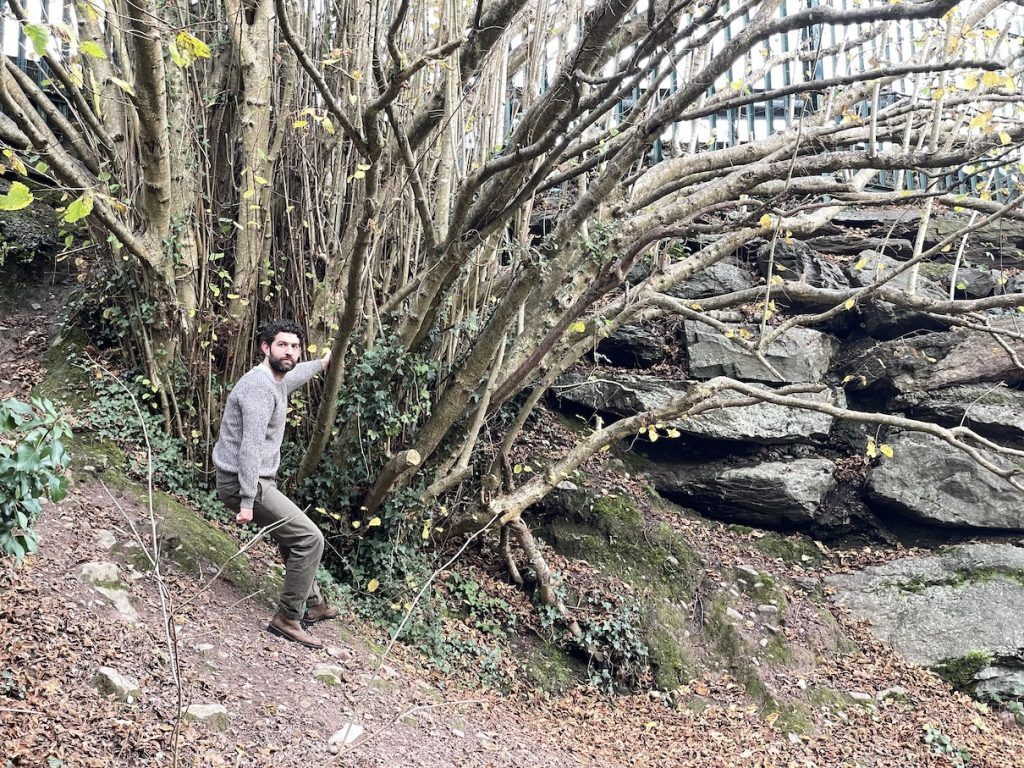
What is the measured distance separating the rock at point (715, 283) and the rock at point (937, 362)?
4.85ft

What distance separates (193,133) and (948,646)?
7.29m

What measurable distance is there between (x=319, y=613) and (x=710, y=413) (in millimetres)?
4444

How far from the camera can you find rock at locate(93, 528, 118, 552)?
179 inches

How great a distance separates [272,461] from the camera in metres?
4.64

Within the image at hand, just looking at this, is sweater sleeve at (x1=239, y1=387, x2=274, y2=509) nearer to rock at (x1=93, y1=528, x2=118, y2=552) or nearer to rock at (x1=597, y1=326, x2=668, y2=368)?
rock at (x1=93, y1=528, x2=118, y2=552)

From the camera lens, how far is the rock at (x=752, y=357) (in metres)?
8.16

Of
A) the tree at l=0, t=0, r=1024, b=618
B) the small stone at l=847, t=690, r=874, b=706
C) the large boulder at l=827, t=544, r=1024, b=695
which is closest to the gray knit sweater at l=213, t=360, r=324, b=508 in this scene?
the tree at l=0, t=0, r=1024, b=618

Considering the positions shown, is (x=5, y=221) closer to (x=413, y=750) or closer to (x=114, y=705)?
(x=114, y=705)

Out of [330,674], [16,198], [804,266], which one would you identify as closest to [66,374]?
[330,674]

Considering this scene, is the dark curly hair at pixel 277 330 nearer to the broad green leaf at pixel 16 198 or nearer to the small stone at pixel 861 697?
the broad green leaf at pixel 16 198

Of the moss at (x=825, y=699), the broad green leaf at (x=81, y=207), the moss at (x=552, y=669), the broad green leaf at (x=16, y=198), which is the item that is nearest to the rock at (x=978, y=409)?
the moss at (x=825, y=699)

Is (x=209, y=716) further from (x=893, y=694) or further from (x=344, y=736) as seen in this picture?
(x=893, y=694)

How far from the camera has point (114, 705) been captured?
3.39 m

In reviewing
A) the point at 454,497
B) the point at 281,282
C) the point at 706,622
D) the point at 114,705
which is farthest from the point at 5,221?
the point at 706,622
